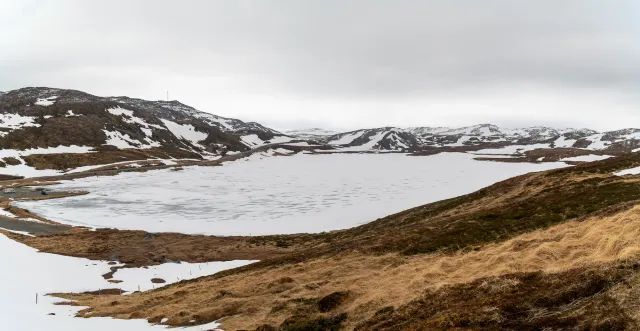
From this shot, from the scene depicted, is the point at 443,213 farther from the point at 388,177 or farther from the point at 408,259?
the point at 388,177

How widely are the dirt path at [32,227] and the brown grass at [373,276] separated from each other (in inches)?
1211

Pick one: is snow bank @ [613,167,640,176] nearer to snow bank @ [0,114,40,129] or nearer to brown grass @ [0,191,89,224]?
brown grass @ [0,191,89,224]

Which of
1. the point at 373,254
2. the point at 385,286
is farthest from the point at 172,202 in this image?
the point at 385,286

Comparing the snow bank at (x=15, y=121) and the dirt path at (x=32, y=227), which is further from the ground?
the snow bank at (x=15, y=121)

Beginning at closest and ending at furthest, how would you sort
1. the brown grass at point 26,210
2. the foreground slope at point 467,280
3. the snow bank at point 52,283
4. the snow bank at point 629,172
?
the foreground slope at point 467,280 → the snow bank at point 52,283 → the snow bank at point 629,172 → the brown grass at point 26,210

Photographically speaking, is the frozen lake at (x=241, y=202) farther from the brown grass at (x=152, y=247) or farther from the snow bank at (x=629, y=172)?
the snow bank at (x=629, y=172)

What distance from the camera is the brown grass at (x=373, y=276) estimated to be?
1393cm

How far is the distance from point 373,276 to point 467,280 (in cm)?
579

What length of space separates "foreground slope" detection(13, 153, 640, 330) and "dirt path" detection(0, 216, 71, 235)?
91.5 feet

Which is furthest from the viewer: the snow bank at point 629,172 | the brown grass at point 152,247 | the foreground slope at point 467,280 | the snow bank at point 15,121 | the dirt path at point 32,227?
the snow bank at point 15,121

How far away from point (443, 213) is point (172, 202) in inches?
2008

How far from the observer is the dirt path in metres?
48.7

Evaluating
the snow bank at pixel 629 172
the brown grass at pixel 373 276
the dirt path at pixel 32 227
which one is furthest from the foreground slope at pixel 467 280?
the dirt path at pixel 32 227

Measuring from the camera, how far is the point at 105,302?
24297mm
